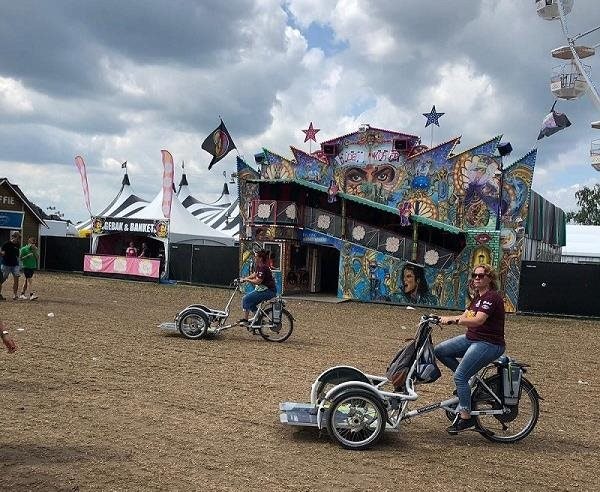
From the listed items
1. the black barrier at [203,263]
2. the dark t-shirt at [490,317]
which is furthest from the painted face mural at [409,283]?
the dark t-shirt at [490,317]

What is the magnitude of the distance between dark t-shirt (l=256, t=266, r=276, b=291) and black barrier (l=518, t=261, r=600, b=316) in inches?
497

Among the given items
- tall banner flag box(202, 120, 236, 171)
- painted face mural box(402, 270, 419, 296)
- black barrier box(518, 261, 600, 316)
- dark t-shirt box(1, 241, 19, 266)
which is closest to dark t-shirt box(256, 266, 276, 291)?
dark t-shirt box(1, 241, 19, 266)

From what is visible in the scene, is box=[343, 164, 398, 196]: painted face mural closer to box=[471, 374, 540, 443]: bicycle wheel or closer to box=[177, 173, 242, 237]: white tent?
box=[177, 173, 242, 237]: white tent

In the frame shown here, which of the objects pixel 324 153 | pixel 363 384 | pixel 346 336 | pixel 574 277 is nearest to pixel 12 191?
pixel 324 153

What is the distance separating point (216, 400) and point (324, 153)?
18.1 meters

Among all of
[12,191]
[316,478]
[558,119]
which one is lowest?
[316,478]

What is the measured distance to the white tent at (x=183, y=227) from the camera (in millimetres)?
29125

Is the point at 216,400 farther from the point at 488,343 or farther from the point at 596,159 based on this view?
the point at 596,159

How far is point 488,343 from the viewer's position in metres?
5.59

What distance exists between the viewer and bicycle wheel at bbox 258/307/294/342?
37.2 ft

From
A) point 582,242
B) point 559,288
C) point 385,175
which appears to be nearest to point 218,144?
point 385,175

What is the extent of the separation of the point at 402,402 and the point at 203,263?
22.3 m

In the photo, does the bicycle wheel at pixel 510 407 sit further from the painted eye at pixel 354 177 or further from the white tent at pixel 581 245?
the white tent at pixel 581 245

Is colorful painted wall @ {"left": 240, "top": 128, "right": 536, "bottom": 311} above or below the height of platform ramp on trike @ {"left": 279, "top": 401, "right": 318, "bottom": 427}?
above
